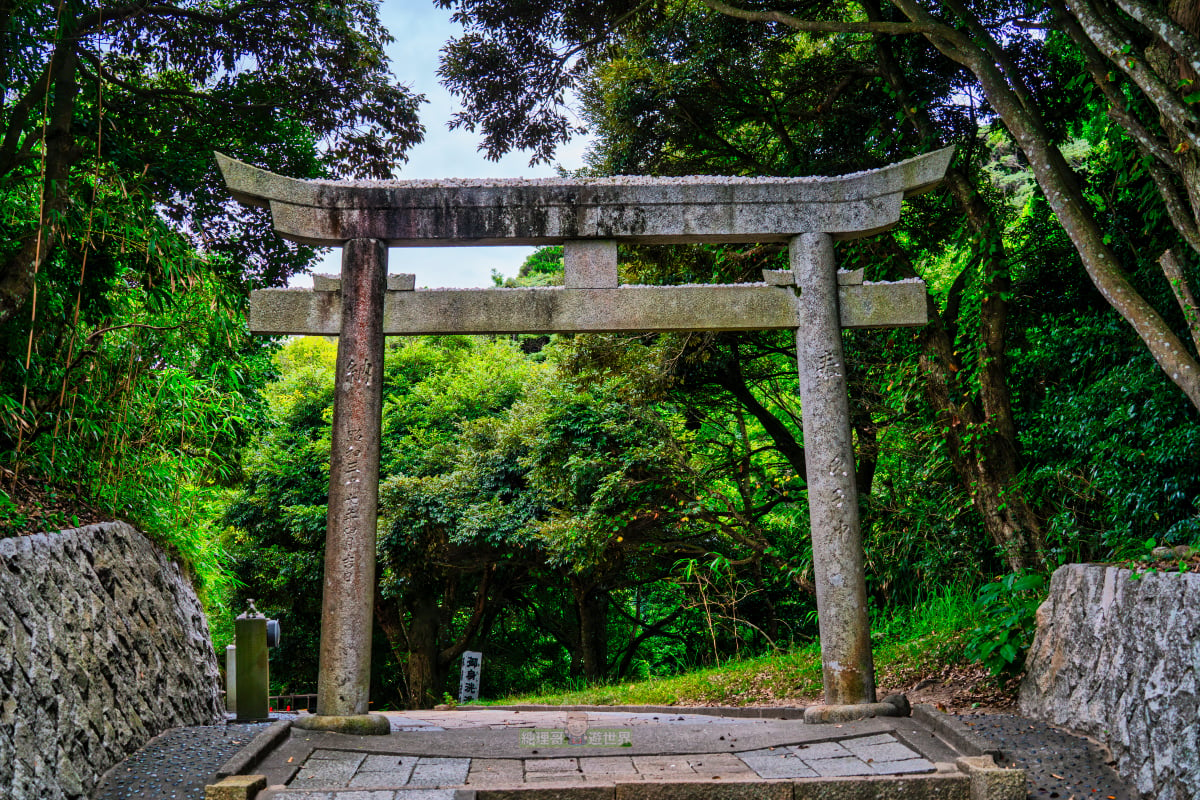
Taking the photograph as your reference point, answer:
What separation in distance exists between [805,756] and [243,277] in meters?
7.30

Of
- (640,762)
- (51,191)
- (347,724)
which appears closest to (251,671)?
(347,724)

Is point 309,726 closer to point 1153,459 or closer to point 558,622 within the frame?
point 1153,459

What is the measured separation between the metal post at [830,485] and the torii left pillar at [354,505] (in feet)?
9.78

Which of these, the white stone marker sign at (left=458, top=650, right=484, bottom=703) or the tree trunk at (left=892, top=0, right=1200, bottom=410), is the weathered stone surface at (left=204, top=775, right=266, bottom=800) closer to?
the tree trunk at (left=892, top=0, right=1200, bottom=410)

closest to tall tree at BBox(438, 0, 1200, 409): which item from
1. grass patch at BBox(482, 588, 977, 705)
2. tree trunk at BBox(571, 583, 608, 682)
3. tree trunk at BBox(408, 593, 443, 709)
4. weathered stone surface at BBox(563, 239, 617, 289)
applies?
weathered stone surface at BBox(563, 239, 617, 289)

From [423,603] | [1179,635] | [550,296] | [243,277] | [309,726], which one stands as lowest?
[423,603]

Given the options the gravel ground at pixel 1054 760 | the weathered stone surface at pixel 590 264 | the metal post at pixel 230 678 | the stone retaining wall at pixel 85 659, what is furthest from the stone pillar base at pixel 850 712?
the metal post at pixel 230 678

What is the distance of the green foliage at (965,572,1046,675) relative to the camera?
6.11m

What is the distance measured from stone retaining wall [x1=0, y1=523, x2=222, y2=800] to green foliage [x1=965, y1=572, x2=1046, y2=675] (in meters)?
5.66

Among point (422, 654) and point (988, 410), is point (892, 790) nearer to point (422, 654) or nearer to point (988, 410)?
point (988, 410)

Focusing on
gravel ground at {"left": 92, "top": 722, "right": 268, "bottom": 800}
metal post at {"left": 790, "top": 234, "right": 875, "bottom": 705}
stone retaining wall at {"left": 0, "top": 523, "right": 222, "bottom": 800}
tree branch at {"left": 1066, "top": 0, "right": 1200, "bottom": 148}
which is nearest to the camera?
stone retaining wall at {"left": 0, "top": 523, "right": 222, "bottom": 800}

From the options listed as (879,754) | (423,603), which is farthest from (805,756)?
(423,603)

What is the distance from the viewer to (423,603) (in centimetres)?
1510

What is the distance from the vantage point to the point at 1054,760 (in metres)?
4.59
